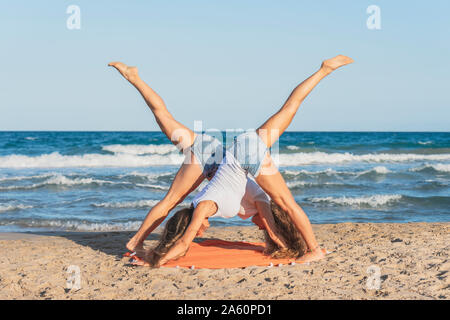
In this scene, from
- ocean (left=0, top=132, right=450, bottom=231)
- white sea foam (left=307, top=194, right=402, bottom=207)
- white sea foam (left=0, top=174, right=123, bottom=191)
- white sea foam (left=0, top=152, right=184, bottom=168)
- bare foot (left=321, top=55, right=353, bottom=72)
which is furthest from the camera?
white sea foam (left=0, top=152, right=184, bottom=168)

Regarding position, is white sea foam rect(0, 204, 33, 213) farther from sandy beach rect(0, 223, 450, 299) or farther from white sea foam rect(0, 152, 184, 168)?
white sea foam rect(0, 152, 184, 168)

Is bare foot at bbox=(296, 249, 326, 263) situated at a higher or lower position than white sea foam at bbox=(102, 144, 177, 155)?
higher

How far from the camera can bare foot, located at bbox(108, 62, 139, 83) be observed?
16.7 feet

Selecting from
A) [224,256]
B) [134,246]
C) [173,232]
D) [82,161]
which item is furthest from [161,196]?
[82,161]

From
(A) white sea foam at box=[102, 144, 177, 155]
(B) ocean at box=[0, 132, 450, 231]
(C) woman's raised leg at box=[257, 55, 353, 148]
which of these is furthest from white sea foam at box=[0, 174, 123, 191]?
(A) white sea foam at box=[102, 144, 177, 155]

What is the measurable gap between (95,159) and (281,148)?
11.2 meters

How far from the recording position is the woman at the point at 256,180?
478cm

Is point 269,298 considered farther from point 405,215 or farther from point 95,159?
point 95,159

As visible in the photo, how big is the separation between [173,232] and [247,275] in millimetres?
987

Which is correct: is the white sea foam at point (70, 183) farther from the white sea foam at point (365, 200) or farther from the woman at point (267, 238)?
the woman at point (267, 238)

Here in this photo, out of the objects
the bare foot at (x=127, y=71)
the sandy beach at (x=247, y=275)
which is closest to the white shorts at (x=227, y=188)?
the sandy beach at (x=247, y=275)

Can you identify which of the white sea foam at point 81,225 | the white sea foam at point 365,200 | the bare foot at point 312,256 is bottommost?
the white sea foam at point 365,200

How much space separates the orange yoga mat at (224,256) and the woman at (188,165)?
Answer: 34 cm

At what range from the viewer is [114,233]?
22.6ft
